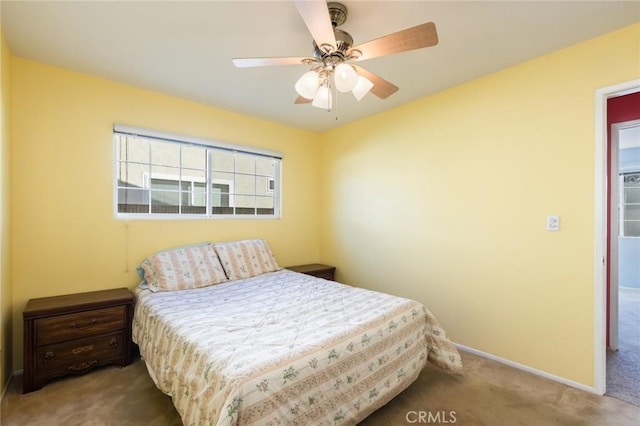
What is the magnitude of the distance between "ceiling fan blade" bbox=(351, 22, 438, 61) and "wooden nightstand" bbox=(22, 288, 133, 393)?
8.23ft

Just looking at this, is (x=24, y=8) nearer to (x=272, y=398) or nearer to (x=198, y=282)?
(x=198, y=282)

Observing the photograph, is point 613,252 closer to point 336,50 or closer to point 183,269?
point 336,50

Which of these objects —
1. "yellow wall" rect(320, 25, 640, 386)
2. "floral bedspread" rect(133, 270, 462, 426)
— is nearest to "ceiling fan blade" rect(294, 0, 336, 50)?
"floral bedspread" rect(133, 270, 462, 426)

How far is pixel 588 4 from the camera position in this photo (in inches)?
64.5

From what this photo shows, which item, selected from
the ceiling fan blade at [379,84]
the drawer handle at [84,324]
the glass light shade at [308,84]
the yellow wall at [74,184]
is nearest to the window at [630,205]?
the ceiling fan blade at [379,84]

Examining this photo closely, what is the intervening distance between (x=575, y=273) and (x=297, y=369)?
6.80ft

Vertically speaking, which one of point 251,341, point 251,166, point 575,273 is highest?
point 251,166

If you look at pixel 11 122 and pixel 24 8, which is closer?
pixel 24 8

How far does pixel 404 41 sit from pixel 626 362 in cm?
315

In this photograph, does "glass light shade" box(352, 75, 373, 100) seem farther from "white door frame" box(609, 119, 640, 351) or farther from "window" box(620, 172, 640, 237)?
"window" box(620, 172, 640, 237)

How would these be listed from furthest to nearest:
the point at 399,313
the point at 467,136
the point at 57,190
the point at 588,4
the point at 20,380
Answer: the point at 467,136
the point at 57,190
the point at 20,380
the point at 399,313
the point at 588,4

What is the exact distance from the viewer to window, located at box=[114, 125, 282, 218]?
2744 mm

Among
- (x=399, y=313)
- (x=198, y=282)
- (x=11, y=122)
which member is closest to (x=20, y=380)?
(x=198, y=282)

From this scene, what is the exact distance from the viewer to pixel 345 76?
1.60 m
